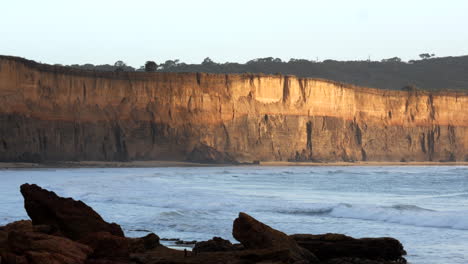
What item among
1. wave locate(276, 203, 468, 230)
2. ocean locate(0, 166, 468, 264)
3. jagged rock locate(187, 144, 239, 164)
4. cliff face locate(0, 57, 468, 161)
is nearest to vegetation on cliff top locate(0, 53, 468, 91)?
cliff face locate(0, 57, 468, 161)

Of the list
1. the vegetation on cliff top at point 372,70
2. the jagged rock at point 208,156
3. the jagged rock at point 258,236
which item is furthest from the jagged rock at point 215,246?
the vegetation on cliff top at point 372,70

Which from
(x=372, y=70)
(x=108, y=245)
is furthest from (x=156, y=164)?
(x=372, y=70)

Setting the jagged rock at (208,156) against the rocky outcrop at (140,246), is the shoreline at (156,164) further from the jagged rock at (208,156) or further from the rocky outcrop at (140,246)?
the rocky outcrop at (140,246)

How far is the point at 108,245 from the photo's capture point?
7.43 m

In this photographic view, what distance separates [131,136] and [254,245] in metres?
44.1

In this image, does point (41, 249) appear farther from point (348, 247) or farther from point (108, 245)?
point (348, 247)

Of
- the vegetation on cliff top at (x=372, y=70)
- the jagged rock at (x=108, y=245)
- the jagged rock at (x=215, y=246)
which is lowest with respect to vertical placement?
the jagged rock at (x=215, y=246)

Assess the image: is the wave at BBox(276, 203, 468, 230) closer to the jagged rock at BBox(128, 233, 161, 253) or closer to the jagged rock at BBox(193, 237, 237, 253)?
the jagged rock at BBox(193, 237, 237, 253)

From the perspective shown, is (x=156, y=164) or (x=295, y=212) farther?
(x=156, y=164)

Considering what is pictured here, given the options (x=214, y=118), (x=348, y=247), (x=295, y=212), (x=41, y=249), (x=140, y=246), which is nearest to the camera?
(x=41, y=249)

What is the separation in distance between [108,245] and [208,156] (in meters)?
46.3

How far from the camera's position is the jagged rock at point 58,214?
7.92m

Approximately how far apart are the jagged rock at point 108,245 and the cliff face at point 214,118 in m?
38.3

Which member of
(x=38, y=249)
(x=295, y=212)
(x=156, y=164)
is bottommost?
(x=156, y=164)
